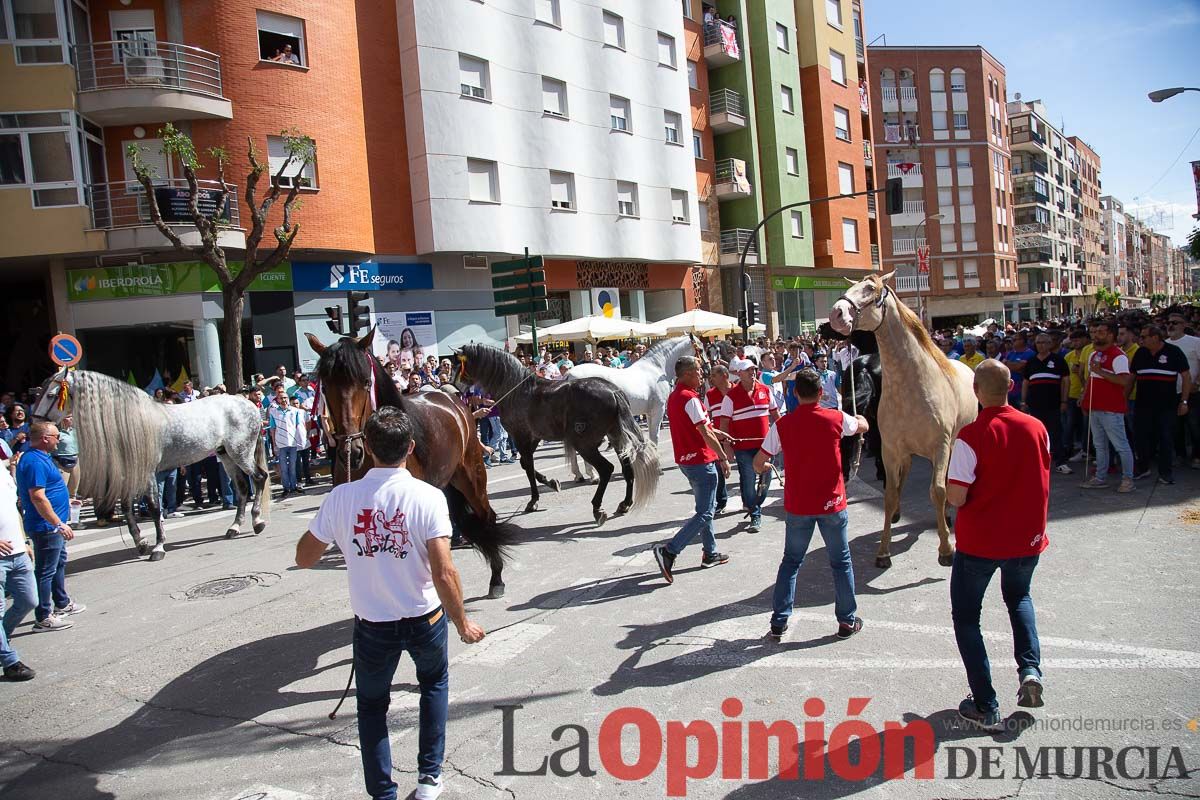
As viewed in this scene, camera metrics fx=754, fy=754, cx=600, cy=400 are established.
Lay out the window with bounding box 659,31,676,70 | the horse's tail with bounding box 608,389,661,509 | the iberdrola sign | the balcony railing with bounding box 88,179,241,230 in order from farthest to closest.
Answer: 1. the window with bounding box 659,31,676,70
2. the iberdrola sign
3. the balcony railing with bounding box 88,179,241,230
4. the horse's tail with bounding box 608,389,661,509

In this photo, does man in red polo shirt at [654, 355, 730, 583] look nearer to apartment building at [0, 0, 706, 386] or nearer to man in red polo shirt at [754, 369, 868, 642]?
man in red polo shirt at [754, 369, 868, 642]

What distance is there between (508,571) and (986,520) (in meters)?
4.43

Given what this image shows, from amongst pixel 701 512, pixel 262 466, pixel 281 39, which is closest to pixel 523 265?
pixel 262 466

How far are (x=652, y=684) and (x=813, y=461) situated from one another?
68.0 inches

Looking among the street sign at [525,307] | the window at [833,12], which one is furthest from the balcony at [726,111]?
the street sign at [525,307]

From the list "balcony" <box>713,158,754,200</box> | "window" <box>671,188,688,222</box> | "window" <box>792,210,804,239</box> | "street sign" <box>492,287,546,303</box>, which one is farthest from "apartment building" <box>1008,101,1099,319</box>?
"street sign" <box>492,287,546,303</box>

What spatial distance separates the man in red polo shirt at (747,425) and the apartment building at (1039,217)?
69315mm

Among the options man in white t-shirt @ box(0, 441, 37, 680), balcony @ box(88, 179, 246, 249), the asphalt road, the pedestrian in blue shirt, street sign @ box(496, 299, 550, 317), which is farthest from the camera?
balcony @ box(88, 179, 246, 249)

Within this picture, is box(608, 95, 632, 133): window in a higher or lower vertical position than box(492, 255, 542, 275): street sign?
higher

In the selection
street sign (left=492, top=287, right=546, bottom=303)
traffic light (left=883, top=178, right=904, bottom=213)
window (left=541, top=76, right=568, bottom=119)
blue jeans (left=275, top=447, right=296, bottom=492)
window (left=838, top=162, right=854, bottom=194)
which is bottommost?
blue jeans (left=275, top=447, right=296, bottom=492)

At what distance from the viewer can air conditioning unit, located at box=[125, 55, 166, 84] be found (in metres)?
18.6

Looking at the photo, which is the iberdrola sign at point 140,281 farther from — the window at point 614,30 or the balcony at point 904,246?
the balcony at point 904,246

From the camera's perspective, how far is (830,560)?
4.87 m

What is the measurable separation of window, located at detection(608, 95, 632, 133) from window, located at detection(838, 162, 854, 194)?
15281mm
